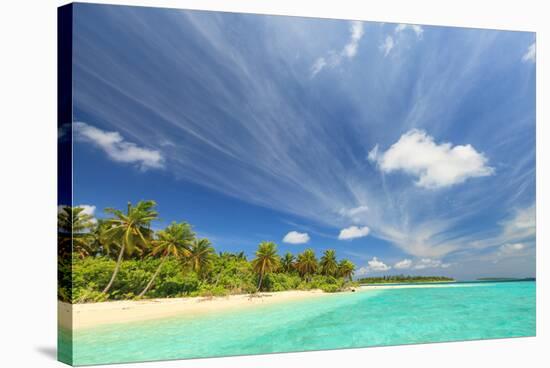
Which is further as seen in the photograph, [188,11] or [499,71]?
[499,71]

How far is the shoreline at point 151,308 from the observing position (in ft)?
40.4

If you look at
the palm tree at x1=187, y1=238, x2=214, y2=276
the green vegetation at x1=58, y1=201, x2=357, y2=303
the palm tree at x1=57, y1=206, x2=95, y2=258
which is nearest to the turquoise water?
the green vegetation at x1=58, y1=201, x2=357, y2=303

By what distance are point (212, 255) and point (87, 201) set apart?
244 cm

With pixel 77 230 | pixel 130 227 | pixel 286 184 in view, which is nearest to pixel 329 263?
pixel 286 184

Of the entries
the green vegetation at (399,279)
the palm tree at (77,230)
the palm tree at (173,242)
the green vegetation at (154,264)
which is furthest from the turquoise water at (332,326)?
the palm tree at (77,230)

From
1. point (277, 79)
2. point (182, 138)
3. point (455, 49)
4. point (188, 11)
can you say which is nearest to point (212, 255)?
point (182, 138)

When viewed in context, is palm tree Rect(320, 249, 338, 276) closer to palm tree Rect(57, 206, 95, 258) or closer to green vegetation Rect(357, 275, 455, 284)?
green vegetation Rect(357, 275, 455, 284)

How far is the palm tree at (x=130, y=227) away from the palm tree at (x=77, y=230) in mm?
342

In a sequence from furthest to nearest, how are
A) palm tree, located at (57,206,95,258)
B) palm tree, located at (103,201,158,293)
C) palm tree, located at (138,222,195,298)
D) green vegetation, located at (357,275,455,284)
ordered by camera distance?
green vegetation, located at (357,275,455,284)
palm tree, located at (138,222,195,298)
palm tree, located at (103,201,158,293)
palm tree, located at (57,206,95,258)

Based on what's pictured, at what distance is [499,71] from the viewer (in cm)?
1573

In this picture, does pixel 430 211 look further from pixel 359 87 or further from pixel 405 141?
pixel 359 87

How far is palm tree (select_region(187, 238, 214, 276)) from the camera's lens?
13484 millimetres

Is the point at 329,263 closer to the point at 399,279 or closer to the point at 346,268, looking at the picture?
the point at 346,268

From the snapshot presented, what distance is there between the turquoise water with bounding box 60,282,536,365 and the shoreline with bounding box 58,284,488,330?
112 mm
